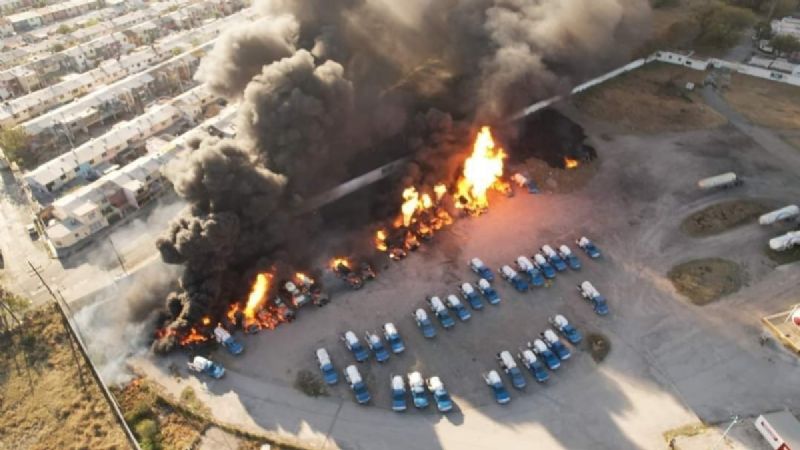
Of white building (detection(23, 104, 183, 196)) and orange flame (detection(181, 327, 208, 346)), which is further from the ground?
white building (detection(23, 104, 183, 196))

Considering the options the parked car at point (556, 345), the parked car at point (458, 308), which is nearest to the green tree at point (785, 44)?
the parked car at point (556, 345)

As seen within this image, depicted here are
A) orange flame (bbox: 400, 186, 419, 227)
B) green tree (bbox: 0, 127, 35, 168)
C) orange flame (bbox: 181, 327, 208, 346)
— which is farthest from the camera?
green tree (bbox: 0, 127, 35, 168)

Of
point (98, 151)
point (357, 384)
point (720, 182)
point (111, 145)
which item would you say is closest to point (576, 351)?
point (357, 384)

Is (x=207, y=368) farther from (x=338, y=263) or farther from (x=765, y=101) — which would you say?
(x=765, y=101)

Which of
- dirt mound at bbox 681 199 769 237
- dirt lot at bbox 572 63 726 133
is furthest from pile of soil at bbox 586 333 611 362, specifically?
dirt lot at bbox 572 63 726 133

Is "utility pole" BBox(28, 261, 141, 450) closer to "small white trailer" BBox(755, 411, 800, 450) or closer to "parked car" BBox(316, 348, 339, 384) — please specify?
"parked car" BBox(316, 348, 339, 384)

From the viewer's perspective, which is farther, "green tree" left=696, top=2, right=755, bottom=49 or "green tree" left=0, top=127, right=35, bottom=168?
"green tree" left=696, top=2, right=755, bottom=49

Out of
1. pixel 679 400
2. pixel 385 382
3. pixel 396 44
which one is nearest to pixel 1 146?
pixel 396 44

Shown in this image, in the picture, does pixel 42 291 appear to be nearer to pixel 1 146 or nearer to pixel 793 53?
pixel 1 146
